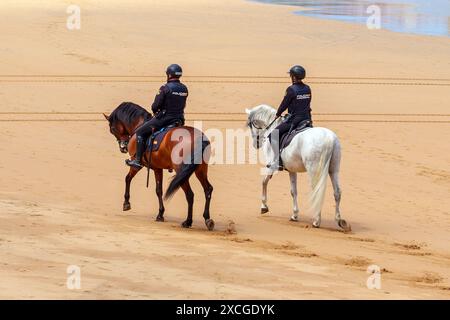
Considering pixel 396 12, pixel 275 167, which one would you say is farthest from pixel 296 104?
pixel 396 12

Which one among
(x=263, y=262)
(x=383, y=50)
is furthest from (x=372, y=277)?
(x=383, y=50)

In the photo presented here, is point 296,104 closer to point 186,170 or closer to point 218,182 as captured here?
point 186,170

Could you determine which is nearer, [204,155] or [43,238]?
[43,238]

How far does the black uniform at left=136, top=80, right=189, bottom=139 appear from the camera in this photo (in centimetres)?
1770

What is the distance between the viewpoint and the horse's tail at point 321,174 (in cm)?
1781

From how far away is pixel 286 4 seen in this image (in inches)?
2430

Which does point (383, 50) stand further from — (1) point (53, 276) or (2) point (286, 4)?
(1) point (53, 276)

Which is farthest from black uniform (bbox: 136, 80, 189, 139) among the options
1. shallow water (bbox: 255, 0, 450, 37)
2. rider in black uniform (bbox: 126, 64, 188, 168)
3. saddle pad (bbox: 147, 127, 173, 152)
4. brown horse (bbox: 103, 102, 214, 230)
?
shallow water (bbox: 255, 0, 450, 37)

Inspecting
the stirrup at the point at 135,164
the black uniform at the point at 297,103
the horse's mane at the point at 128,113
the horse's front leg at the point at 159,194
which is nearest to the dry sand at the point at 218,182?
the horse's front leg at the point at 159,194

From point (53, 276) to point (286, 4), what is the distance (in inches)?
1990

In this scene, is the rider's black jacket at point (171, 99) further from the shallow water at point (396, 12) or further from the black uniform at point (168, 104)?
the shallow water at point (396, 12)

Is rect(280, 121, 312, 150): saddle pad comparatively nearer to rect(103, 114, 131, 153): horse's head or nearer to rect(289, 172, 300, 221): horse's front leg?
rect(289, 172, 300, 221): horse's front leg

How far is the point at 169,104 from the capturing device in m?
17.8

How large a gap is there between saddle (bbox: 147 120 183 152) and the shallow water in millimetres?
31767
